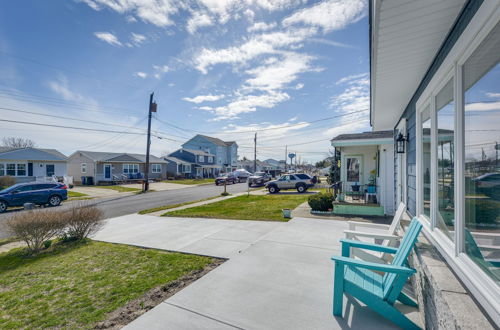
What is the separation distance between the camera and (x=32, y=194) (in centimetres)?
1323

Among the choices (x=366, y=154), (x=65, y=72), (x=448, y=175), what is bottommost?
(x=448, y=175)

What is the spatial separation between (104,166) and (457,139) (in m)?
34.5

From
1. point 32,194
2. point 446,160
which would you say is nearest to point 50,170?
point 32,194

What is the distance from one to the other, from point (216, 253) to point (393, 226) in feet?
11.0

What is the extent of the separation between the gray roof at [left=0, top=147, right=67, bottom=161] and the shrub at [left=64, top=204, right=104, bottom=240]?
2449 centimetres

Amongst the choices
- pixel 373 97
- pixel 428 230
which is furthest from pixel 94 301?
pixel 373 97

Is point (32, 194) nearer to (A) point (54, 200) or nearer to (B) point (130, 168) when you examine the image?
(A) point (54, 200)

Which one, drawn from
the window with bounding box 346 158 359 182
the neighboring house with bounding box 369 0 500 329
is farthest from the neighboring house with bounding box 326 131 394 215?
the neighboring house with bounding box 369 0 500 329

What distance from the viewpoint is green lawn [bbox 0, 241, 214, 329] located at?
2.83 metres

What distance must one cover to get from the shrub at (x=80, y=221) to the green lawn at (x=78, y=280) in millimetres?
525

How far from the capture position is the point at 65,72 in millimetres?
17359

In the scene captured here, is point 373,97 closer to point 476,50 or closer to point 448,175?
point 448,175

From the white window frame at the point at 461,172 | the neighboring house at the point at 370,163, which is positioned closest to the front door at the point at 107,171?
the neighboring house at the point at 370,163

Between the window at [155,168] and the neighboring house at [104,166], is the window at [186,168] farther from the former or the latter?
the neighboring house at [104,166]
